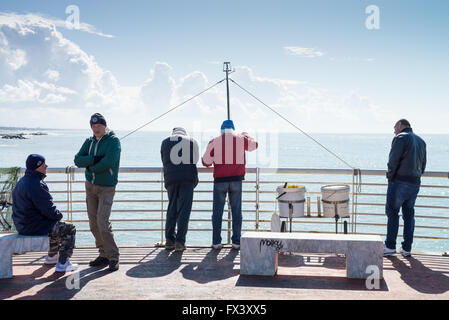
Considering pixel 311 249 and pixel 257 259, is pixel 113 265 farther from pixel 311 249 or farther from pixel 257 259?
pixel 311 249

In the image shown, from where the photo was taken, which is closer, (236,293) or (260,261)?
(236,293)

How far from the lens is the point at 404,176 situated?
6.76 m

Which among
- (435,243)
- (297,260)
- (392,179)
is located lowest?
(435,243)

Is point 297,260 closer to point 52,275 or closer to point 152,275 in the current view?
point 152,275

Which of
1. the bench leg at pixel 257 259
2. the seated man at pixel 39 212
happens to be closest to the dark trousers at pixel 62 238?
the seated man at pixel 39 212

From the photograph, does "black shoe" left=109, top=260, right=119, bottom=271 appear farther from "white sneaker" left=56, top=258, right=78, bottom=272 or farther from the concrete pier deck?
"white sneaker" left=56, top=258, right=78, bottom=272

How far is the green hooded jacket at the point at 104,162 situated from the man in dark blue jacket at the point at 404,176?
368 centimetres

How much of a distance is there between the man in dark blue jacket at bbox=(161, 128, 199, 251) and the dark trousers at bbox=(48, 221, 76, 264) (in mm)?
1560

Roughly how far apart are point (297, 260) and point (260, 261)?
3.43 feet

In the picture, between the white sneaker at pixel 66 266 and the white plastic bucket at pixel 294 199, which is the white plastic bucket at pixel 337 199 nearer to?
the white plastic bucket at pixel 294 199
